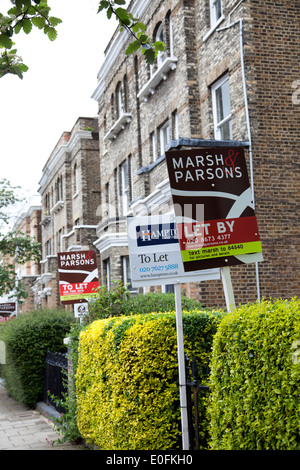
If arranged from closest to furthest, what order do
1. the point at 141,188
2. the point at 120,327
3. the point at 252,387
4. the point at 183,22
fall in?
the point at 252,387 < the point at 120,327 < the point at 183,22 < the point at 141,188

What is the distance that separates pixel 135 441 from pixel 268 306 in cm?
266

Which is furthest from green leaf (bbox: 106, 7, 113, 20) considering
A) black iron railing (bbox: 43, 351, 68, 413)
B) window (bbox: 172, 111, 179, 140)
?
window (bbox: 172, 111, 179, 140)

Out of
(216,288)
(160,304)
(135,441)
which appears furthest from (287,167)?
(135,441)

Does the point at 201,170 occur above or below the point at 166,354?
above

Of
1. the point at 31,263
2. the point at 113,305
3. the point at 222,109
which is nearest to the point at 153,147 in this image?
the point at 222,109

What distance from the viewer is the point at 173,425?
20.1 ft

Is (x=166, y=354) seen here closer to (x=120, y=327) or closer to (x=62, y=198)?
(x=120, y=327)

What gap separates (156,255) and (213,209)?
2.66ft

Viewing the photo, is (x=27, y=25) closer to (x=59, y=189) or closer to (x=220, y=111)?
(x=220, y=111)

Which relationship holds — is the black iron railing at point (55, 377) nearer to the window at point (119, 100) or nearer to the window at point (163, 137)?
the window at point (163, 137)

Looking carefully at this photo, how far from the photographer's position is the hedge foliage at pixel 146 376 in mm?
6086

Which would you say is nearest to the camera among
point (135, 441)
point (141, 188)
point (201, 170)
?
point (201, 170)

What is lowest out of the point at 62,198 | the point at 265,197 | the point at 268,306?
the point at 268,306

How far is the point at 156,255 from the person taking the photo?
6000 mm
